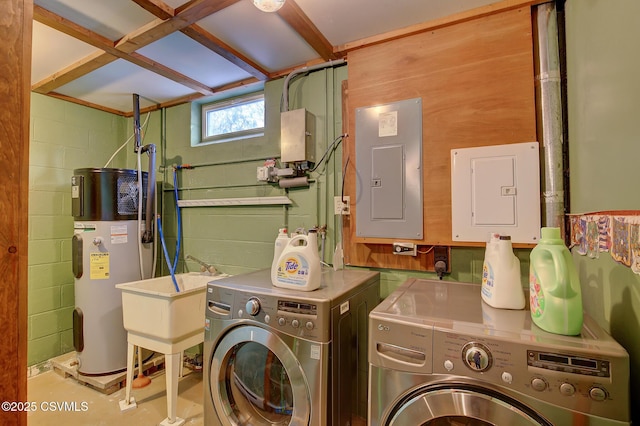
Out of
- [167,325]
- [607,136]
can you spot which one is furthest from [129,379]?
[607,136]

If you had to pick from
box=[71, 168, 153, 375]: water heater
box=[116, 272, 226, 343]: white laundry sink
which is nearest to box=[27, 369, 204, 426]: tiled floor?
box=[71, 168, 153, 375]: water heater

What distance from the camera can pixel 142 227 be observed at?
2430mm

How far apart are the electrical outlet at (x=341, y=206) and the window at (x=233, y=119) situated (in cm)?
93

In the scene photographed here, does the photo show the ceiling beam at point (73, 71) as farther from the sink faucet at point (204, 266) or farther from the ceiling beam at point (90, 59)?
the sink faucet at point (204, 266)

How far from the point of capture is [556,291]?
33.5 inches

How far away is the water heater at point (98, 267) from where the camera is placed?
2.22 metres

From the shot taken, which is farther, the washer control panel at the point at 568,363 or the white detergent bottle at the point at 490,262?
the white detergent bottle at the point at 490,262

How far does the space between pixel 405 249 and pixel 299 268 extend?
2.07ft

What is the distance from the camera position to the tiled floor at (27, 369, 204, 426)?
1.84 meters

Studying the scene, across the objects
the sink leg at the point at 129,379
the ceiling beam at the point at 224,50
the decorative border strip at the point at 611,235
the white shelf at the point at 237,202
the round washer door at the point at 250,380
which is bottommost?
the sink leg at the point at 129,379

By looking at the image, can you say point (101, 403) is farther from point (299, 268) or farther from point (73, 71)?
point (73, 71)

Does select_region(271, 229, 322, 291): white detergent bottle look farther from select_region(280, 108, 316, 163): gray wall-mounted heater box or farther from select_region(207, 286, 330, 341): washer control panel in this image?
select_region(280, 108, 316, 163): gray wall-mounted heater box

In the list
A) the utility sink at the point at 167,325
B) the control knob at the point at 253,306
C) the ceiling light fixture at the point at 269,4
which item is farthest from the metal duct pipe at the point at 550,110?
the utility sink at the point at 167,325

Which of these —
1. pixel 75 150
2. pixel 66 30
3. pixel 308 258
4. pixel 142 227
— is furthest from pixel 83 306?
pixel 308 258
